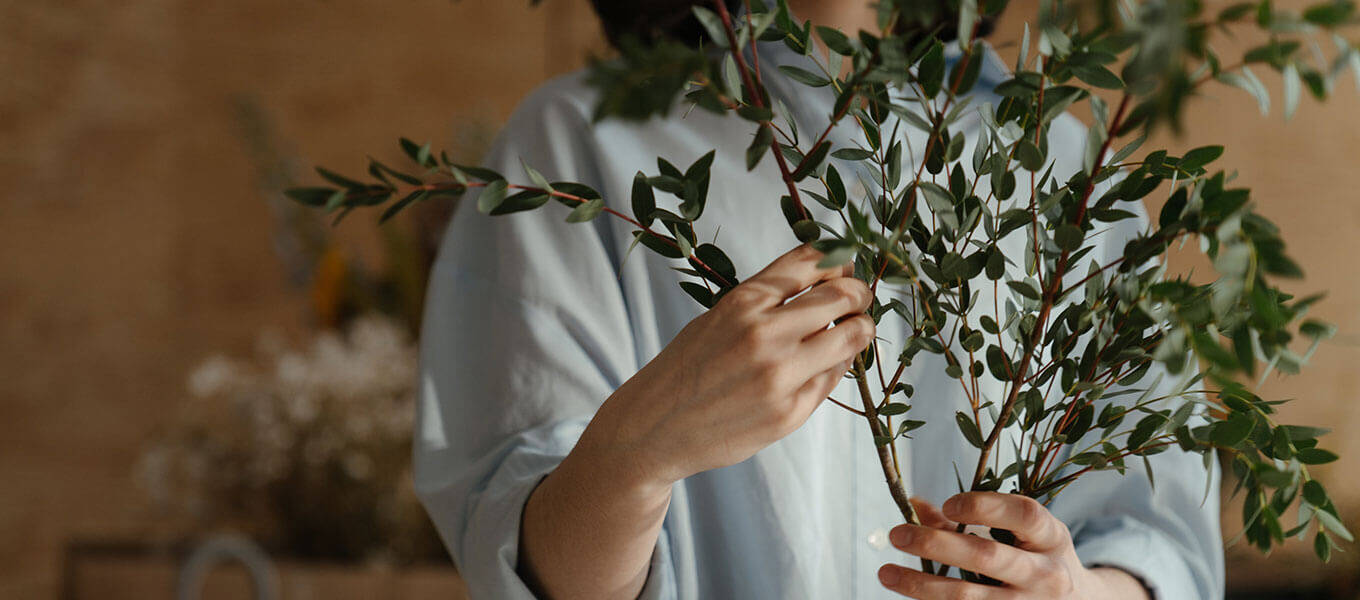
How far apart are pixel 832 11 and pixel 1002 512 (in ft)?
1.32

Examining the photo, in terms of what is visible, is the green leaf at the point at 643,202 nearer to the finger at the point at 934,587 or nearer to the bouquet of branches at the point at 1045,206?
the bouquet of branches at the point at 1045,206

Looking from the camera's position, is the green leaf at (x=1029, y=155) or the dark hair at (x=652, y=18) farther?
the dark hair at (x=652, y=18)

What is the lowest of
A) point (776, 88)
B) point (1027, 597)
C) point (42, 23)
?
point (1027, 597)

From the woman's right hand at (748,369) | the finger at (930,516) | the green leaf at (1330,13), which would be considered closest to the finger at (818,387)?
the woman's right hand at (748,369)

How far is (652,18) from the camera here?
2.52 ft

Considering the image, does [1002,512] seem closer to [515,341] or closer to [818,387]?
[818,387]

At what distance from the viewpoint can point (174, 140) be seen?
209 centimetres

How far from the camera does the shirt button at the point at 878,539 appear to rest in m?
0.69

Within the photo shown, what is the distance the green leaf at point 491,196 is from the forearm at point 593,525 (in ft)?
0.41

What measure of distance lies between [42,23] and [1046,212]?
218 centimetres

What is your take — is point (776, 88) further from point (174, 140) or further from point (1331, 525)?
point (174, 140)

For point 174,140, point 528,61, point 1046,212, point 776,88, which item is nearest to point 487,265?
point 776,88

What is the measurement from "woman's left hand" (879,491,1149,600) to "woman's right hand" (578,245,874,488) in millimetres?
76

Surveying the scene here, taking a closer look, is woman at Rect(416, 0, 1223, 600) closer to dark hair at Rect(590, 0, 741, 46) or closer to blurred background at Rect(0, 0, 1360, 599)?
dark hair at Rect(590, 0, 741, 46)
